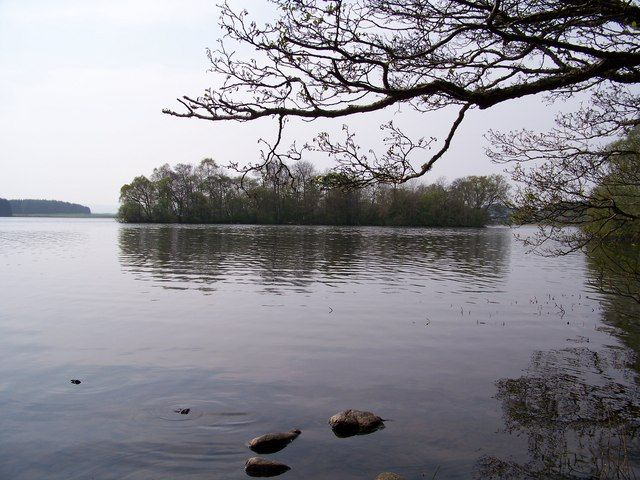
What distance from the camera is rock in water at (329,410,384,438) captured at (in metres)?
7.55

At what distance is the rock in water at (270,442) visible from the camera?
698 cm

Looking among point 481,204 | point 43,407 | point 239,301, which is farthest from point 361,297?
point 481,204

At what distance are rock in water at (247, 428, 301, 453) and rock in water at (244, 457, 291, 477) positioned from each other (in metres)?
0.48

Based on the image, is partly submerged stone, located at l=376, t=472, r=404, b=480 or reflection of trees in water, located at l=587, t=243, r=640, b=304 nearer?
partly submerged stone, located at l=376, t=472, r=404, b=480

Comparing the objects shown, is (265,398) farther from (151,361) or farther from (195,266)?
(195,266)

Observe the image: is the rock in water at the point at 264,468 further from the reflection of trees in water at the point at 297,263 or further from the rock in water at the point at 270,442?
the reflection of trees in water at the point at 297,263

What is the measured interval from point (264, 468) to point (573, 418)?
17.6ft

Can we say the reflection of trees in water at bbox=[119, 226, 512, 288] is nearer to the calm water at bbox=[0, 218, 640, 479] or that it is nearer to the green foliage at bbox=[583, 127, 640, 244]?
the calm water at bbox=[0, 218, 640, 479]

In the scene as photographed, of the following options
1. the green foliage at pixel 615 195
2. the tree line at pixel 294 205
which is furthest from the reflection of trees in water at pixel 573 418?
the tree line at pixel 294 205

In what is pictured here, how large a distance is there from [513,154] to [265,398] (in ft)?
24.9

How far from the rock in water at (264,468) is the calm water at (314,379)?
0.58 feet

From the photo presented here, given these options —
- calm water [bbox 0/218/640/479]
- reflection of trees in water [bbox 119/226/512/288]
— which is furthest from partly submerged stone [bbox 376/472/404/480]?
reflection of trees in water [bbox 119/226/512/288]

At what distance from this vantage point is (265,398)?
29.4 ft

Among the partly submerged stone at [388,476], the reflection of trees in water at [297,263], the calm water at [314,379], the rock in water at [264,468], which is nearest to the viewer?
the partly submerged stone at [388,476]
